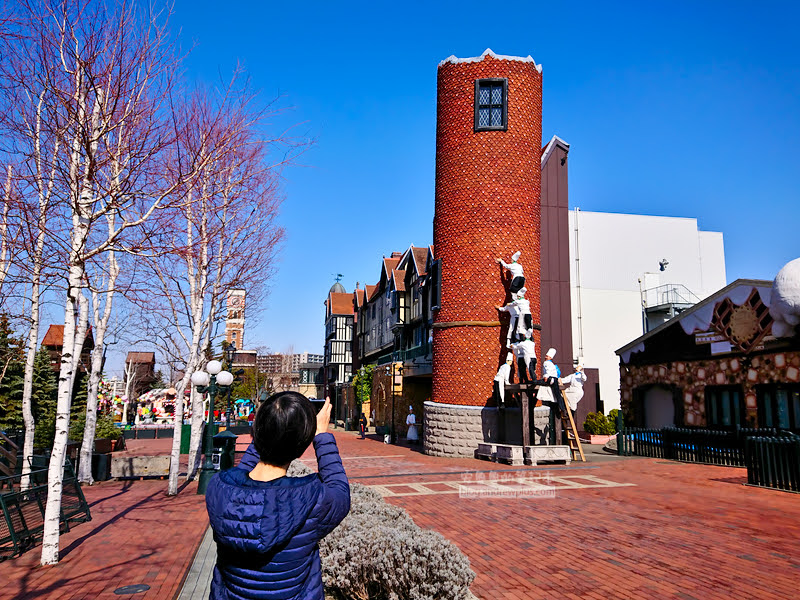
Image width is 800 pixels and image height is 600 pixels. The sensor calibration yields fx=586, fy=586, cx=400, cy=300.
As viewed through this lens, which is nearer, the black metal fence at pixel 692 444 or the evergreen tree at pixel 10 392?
the black metal fence at pixel 692 444

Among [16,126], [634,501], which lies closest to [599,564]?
[634,501]

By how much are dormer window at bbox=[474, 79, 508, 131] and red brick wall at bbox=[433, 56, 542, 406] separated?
22cm

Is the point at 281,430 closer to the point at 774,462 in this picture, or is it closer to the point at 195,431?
the point at 774,462

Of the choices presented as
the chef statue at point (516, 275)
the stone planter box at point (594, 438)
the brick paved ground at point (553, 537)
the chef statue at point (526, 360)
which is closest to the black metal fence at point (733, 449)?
the brick paved ground at point (553, 537)

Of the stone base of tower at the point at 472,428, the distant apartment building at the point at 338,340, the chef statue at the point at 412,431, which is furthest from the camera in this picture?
the distant apartment building at the point at 338,340

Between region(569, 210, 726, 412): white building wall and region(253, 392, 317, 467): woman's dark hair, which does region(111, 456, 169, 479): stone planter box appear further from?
region(569, 210, 726, 412): white building wall

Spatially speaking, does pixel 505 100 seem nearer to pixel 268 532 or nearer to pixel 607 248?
pixel 607 248

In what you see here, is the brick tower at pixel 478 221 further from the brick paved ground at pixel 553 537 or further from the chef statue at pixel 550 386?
the brick paved ground at pixel 553 537

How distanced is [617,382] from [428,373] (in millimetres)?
12544

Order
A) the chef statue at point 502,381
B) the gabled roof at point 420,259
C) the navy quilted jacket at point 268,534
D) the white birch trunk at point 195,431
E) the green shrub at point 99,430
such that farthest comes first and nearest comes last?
1. the gabled roof at point 420,259
2. the green shrub at point 99,430
3. the chef statue at point 502,381
4. the white birch trunk at point 195,431
5. the navy quilted jacket at point 268,534

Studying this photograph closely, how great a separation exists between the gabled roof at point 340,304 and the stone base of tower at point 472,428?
4151 cm

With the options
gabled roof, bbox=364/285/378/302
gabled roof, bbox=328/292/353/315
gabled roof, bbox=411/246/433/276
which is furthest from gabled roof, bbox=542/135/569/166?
gabled roof, bbox=328/292/353/315

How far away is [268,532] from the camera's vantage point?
2.34 m

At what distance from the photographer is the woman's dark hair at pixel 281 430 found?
250 centimetres
